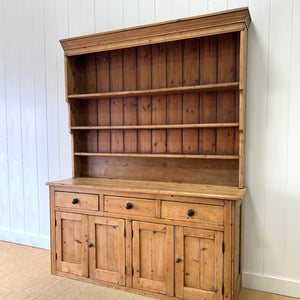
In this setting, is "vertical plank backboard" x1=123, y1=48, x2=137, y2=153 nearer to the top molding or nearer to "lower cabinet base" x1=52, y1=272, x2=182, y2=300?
the top molding

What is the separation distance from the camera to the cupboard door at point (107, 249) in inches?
90.4

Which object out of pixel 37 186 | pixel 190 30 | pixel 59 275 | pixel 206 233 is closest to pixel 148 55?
pixel 190 30

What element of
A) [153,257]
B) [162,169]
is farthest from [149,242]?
[162,169]

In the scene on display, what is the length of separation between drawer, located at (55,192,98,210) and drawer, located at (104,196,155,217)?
5.0 inches

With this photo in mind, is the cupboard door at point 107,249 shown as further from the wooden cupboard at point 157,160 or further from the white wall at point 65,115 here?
the white wall at point 65,115

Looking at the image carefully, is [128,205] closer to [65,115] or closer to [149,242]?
[149,242]

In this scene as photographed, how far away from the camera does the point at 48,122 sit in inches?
122

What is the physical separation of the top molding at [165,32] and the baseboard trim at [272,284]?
78.1 inches

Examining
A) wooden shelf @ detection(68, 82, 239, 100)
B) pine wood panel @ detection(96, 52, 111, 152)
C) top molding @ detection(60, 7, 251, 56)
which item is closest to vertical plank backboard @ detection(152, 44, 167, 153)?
wooden shelf @ detection(68, 82, 239, 100)

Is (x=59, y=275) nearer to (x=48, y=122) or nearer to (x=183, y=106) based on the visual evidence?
(x=48, y=122)

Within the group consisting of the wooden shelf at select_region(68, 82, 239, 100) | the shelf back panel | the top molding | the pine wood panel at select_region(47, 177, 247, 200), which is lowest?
the pine wood panel at select_region(47, 177, 247, 200)

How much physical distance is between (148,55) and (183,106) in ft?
1.92

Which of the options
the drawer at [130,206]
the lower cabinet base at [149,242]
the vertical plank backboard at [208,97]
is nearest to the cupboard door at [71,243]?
the lower cabinet base at [149,242]

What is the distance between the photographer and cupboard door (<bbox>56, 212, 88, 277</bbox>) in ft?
7.98
